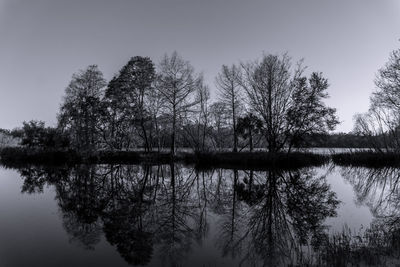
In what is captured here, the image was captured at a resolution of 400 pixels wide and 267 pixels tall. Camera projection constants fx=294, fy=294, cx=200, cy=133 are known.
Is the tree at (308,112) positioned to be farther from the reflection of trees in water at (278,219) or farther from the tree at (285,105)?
the reflection of trees in water at (278,219)

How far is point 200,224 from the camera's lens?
11.5 metres

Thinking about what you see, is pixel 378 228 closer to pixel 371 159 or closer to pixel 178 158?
pixel 371 159

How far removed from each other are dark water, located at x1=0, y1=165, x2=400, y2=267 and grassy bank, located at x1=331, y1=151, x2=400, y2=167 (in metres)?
15.0

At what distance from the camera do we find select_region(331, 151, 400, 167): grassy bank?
1311 inches

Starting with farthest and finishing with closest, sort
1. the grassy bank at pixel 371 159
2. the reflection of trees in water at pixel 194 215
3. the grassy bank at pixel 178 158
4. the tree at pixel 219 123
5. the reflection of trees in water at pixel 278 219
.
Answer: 1. the tree at pixel 219 123
2. the grassy bank at pixel 178 158
3. the grassy bank at pixel 371 159
4. the reflection of trees in water at pixel 194 215
5. the reflection of trees in water at pixel 278 219

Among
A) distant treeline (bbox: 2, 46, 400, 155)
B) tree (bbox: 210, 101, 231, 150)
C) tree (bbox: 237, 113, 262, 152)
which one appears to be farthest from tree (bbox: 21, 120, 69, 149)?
tree (bbox: 237, 113, 262, 152)

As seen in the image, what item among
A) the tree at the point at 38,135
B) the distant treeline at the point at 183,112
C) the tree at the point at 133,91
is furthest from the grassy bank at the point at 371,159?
the tree at the point at 38,135

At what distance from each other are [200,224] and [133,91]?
3528 cm

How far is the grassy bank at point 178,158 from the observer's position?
3375 cm

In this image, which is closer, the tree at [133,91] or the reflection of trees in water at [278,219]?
the reflection of trees in water at [278,219]

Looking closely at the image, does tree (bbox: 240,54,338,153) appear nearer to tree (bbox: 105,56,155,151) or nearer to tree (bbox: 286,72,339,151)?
tree (bbox: 286,72,339,151)

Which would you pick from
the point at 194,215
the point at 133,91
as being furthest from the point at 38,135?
the point at 194,215

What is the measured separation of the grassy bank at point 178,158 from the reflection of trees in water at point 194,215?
11.4m

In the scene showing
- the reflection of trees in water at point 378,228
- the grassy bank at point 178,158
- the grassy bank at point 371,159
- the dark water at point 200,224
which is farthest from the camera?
the grassy bank at point 178,158
